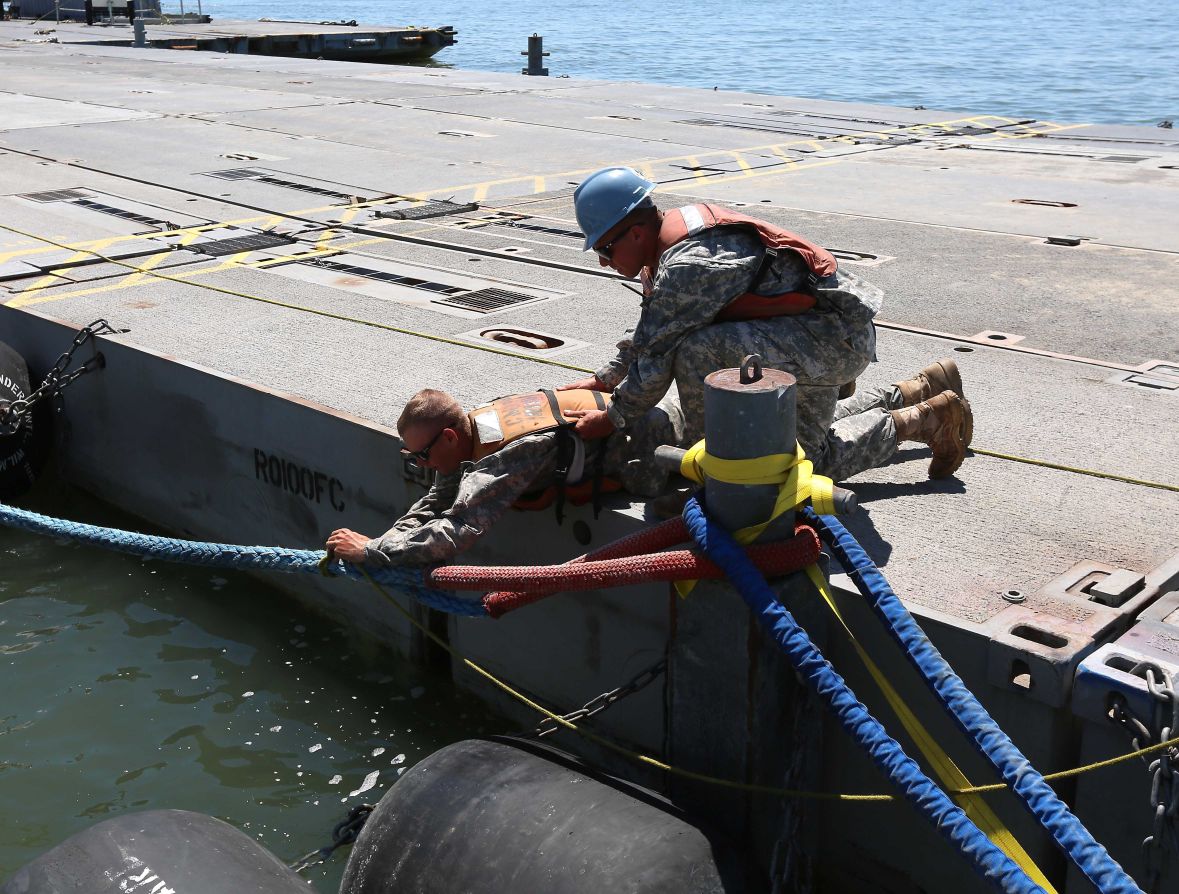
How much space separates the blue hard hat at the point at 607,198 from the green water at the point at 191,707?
8.02 feet

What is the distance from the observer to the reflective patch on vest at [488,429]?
15.6 feet

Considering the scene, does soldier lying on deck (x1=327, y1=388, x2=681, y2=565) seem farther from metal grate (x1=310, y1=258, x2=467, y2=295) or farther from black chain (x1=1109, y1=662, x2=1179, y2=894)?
metal grate (x1=310, y1=258, x2=467, y2=295)

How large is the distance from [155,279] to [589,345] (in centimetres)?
358

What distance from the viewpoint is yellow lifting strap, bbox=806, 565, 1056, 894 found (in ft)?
10.8

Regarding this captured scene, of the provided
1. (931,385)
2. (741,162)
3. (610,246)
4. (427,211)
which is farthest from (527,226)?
(610,246)

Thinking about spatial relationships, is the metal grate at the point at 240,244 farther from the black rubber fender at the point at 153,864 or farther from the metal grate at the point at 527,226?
the black rubber fender at the point at 153,864

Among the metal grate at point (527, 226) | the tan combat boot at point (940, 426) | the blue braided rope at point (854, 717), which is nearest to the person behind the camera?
the blue braided rope at point (854, 717)

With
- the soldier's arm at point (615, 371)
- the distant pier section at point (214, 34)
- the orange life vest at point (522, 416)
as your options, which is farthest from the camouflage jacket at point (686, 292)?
the distant pier section at point (214, 34)

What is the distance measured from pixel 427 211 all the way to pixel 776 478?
8.63m

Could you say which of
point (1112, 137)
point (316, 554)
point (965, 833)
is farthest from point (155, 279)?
point (1112, 137)

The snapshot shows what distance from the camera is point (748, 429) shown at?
355cm

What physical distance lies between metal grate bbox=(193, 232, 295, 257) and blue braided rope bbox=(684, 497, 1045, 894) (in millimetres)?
7261

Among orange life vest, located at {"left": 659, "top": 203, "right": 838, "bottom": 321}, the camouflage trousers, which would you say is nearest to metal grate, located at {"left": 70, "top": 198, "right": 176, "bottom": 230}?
orange life vest, located at {"left": 659, "top": 203, "right": 838, "bottom": 321}

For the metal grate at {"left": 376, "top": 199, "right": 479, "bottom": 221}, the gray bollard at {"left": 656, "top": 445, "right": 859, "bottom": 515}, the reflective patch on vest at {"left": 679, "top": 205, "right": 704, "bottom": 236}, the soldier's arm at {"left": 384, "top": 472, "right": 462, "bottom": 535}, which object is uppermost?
the reflective patch on vest at {"left": 679, "top": 205, "right": 704, "bottom": 236}
